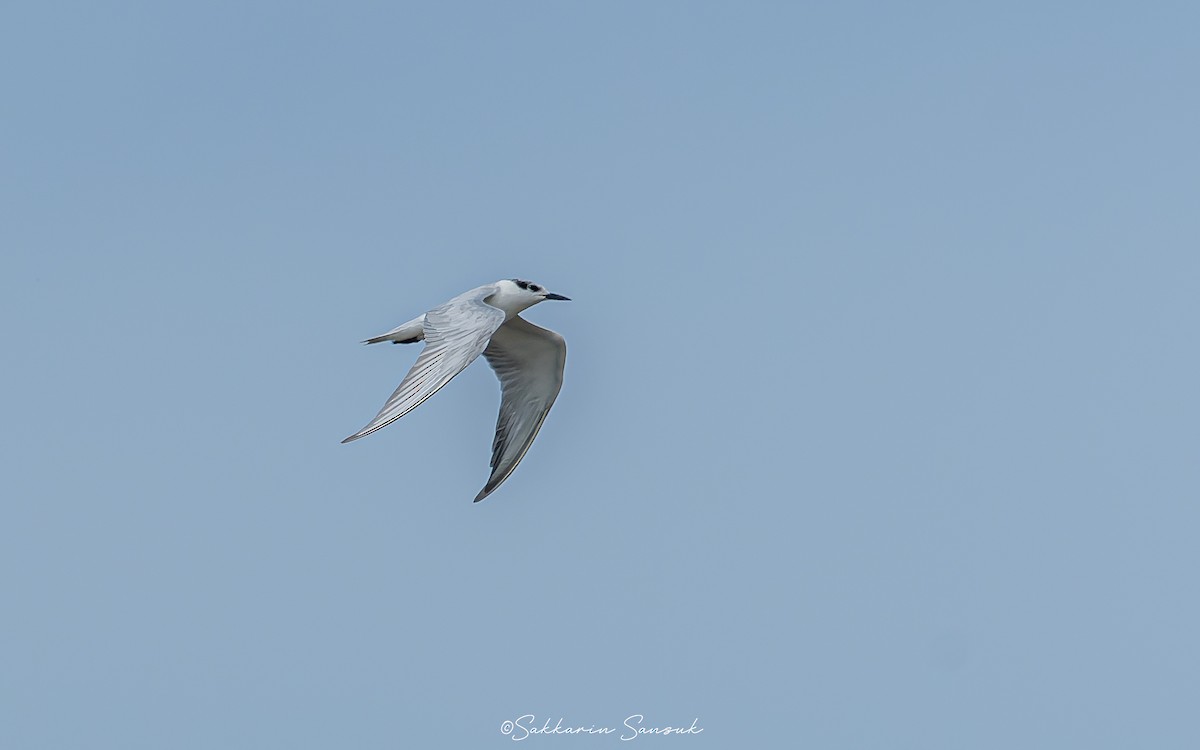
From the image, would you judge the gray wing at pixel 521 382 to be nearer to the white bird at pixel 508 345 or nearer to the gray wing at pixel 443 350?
the white bird at pixel 508 345

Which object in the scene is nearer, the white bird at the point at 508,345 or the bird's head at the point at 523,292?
the white bird at the point at 508,345

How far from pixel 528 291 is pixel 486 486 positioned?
252 cm

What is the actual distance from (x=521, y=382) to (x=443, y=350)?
429cm

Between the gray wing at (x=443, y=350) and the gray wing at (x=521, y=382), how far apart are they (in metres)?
1.98

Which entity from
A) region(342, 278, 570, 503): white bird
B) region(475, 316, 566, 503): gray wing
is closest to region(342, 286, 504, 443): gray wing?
region(342, 278, 570, 503): white bird

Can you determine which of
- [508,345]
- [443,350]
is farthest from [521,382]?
[443,350]

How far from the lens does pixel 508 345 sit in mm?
19500

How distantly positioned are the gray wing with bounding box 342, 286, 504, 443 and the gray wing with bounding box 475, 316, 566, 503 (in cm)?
198

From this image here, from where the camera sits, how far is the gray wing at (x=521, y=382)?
19078 millimetres

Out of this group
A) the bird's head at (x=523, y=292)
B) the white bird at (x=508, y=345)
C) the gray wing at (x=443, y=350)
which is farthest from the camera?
the bird's head at (x=523, y=292)

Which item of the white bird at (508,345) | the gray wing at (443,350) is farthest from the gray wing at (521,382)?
the gray wing at (443,350)

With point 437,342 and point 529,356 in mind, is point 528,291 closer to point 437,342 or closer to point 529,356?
point 529,356

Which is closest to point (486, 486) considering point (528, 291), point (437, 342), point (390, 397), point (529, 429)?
point (529, 429)

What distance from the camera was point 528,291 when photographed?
18.5m
